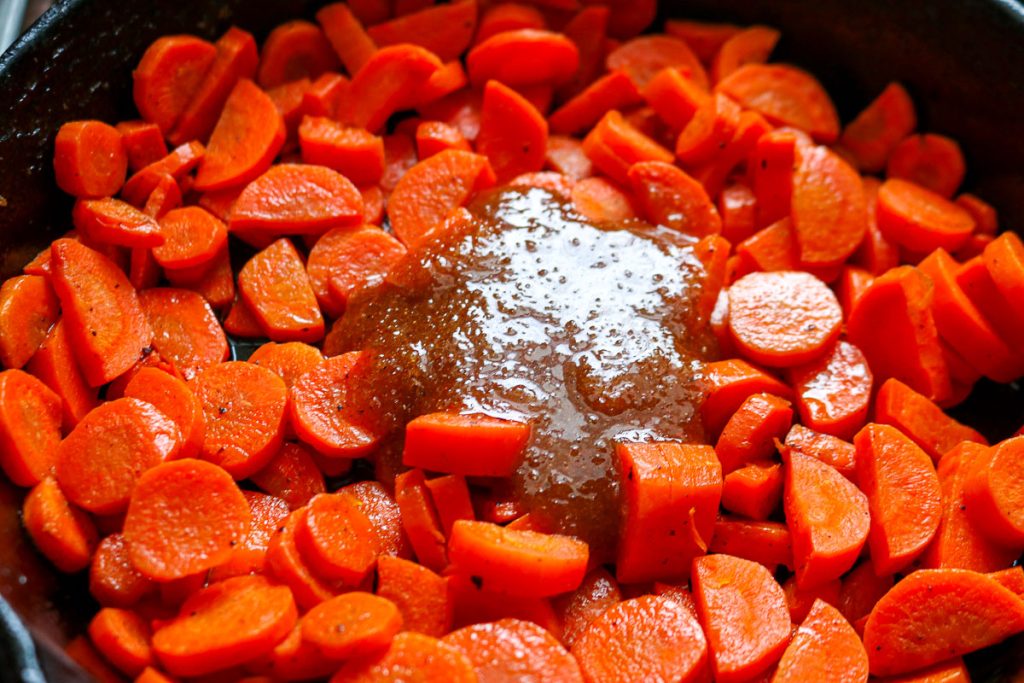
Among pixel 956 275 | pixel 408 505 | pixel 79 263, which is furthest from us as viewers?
pixel 956 275

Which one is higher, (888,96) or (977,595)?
(888,96)

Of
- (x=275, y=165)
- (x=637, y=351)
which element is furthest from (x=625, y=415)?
(x=275, y=165)

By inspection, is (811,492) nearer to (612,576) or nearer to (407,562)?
(612,576)

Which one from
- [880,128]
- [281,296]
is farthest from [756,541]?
[880,128]

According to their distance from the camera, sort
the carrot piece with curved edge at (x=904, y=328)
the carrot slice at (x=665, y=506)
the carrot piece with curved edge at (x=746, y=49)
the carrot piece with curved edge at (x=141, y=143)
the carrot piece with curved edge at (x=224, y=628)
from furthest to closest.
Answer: the carrot piece with curved edge at (x=746, y=49) → the carrot piece with curved edge at (x=141, y=143) → the carrot piece with curved edge at (x=904, y=328) → the carrot slice at (x=665, y=506) → the carrot piece with curved edge at (x=224, y=628)

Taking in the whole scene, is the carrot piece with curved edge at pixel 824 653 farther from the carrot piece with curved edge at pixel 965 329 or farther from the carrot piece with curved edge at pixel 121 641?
the carrot piece with curved edge at pixel 121 641

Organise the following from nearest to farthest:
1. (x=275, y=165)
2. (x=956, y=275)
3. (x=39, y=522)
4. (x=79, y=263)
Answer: (x=39, y=522)
(x=79, y=263)
(x=956, y=275)
(x=275, y=165)

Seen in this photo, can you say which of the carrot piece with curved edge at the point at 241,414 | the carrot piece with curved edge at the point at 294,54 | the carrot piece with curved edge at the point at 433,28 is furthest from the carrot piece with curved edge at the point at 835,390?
the carrot piece with curved edge at the point at 294,54

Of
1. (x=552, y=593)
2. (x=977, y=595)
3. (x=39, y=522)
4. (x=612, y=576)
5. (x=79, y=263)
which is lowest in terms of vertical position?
(x=977, y=595)
